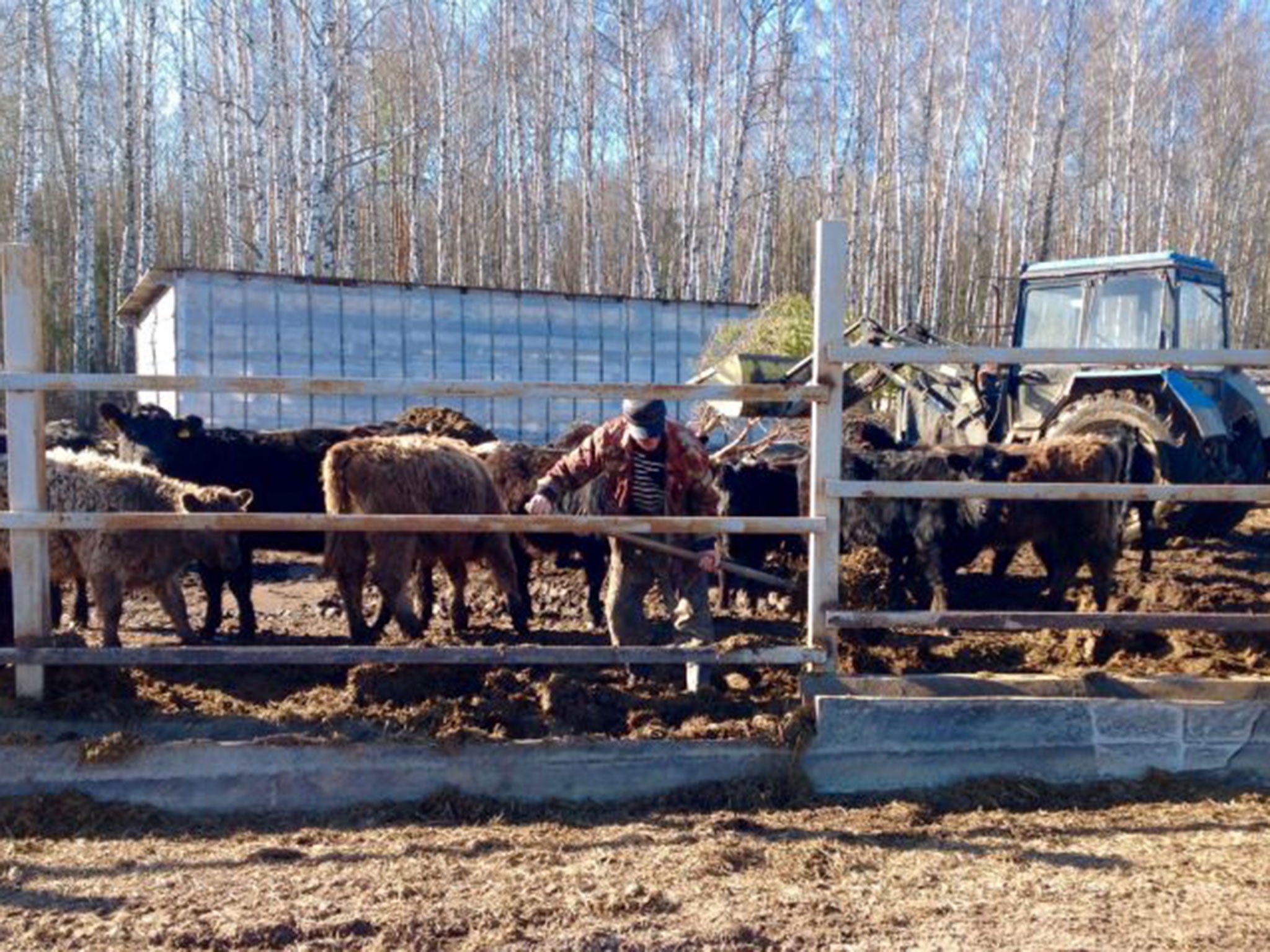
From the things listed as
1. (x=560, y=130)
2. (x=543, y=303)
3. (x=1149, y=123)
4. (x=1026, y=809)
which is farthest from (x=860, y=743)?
(x=1149, y=123)

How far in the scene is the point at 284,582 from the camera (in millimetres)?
10984

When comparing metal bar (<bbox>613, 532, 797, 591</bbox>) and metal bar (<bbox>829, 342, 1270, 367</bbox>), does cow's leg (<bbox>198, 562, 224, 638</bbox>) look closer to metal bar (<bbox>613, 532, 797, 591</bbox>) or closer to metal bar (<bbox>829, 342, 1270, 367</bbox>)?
metal bar (<bbox>613, 532, 797, 591</bbox>)

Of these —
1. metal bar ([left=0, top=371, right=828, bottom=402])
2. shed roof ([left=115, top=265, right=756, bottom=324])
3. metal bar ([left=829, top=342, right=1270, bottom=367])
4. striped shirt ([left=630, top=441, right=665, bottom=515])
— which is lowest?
striped shirt ([left=630, top=441, right=665, bottom=515])

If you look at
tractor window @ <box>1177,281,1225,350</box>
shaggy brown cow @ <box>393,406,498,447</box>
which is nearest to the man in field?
shaggy brown cow @ <box>393,406,498,447</box>

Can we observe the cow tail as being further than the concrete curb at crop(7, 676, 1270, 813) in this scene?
Yes

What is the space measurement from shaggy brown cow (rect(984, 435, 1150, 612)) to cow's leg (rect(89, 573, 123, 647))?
640cm

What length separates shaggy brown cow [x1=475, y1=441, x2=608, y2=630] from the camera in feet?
29.8

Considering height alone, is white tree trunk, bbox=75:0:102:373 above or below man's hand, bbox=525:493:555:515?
above

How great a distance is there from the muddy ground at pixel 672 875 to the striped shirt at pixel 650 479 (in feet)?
6.35

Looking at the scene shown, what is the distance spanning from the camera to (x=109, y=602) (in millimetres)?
6707

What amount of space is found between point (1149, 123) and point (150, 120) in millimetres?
30096

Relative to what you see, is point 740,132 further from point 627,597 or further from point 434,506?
point 627,597

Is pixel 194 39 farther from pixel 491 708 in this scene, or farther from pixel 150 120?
pixel 491 708

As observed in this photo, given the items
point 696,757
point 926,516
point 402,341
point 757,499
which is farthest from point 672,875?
point 402,341
